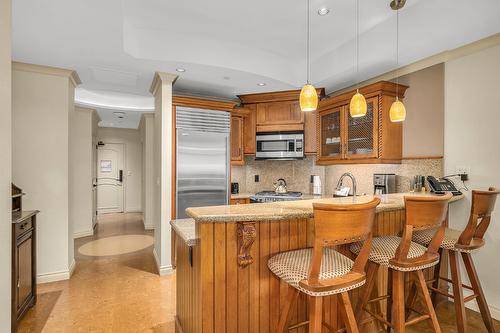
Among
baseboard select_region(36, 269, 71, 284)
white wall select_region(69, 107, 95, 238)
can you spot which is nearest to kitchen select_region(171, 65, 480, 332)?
baseboard select_region(36, 269, 71, 284)

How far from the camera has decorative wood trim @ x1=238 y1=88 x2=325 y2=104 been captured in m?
4.26

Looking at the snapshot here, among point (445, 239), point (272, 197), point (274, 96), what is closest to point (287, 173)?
point (272, 197)

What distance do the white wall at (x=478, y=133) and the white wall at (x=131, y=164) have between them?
24.5 ft

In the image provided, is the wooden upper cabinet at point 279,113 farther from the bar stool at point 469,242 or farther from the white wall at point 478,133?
the bar stool at point 469,242

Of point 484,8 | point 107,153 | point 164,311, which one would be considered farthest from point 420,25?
point 107,153

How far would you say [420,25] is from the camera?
2645 millimetres

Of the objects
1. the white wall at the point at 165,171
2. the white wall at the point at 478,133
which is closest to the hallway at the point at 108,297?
the white wall at the point at 165,171

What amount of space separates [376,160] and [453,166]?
75 cm

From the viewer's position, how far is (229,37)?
10.3ft

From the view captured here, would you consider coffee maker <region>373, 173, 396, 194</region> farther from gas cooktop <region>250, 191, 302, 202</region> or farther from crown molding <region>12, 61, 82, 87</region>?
crown molding <region>12, 61, 82, 87</region>

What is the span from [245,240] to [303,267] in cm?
36

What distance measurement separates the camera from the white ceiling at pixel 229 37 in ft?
7.68

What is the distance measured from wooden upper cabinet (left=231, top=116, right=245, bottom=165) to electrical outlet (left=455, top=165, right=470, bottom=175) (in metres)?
2.74

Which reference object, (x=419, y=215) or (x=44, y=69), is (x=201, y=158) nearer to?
(x=44, y=69)
